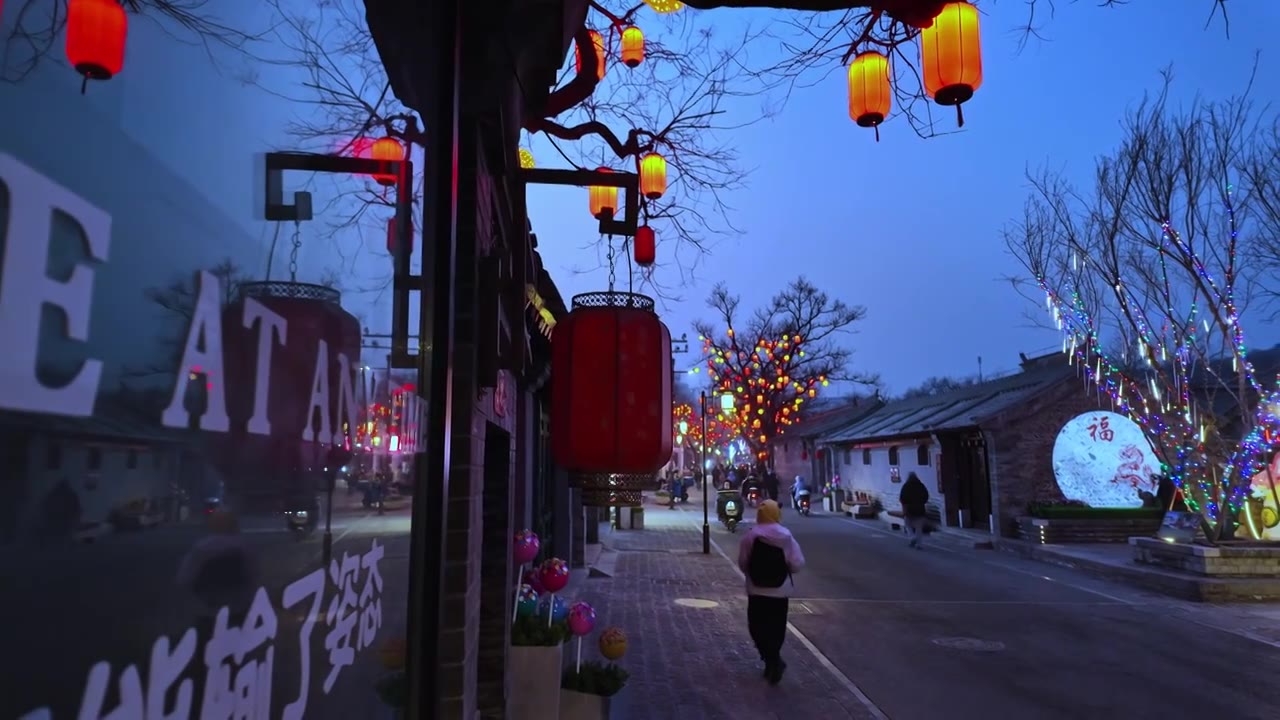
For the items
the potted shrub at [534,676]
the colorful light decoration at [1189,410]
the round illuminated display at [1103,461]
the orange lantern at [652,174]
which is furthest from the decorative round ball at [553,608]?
the round illuminated display at [1103,461]

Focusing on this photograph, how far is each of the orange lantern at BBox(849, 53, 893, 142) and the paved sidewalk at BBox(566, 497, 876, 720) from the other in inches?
186

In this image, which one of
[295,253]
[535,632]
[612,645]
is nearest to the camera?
[295,253]

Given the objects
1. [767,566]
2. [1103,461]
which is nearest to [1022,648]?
[767,566]

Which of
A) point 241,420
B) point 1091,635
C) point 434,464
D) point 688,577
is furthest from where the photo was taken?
point 688,577

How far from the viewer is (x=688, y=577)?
12.6m

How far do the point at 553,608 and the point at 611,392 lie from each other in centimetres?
182

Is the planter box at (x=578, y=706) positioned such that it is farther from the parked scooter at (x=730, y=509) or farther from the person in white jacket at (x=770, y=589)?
the parked scooter at (x=730, y=509)

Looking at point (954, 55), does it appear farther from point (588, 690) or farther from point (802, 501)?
point (802, 501)

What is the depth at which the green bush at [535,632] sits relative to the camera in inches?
184

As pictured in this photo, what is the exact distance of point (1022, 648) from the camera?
806cm

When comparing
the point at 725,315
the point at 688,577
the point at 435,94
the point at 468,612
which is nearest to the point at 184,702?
the point at 468,612

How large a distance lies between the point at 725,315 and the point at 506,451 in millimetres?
31215

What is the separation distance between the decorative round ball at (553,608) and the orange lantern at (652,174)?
418 centimetres

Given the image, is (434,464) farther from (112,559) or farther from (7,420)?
(7,420)
